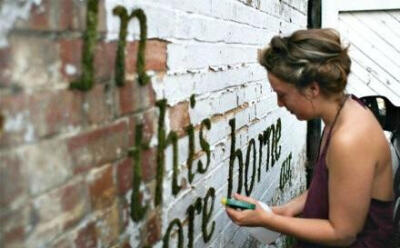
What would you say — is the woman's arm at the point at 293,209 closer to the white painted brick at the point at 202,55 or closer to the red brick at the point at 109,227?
the white painted brick at the point at 202,55

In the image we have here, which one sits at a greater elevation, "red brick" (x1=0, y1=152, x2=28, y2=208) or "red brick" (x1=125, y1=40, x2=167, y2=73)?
"red brick" (x1=125, y1=40, x2=167, y2=73)

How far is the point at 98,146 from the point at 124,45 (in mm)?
316

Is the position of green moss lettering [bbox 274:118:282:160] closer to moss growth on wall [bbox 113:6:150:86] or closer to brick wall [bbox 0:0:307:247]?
brick wall [bbox 0:0:307:247]

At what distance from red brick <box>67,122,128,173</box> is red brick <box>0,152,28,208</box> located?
194 millimetres

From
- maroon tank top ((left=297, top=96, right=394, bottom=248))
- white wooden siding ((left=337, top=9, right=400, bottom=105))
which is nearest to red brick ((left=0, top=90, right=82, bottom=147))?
maroon tank top ((left=297, top=96, right=394, bottom=248))

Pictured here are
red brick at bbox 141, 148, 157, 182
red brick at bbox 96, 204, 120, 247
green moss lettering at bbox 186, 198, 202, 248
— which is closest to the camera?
red brick at bbox 96, 204, 120, 247

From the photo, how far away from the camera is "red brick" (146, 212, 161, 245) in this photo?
73.9 inches

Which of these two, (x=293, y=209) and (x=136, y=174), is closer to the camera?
(x=136, y=174)

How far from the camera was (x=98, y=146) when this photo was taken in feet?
4.91

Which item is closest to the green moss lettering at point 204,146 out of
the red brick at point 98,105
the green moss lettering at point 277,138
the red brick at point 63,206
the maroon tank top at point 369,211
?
the maroon tank top at point 369,211

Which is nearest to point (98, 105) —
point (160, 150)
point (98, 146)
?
point (98, 146)

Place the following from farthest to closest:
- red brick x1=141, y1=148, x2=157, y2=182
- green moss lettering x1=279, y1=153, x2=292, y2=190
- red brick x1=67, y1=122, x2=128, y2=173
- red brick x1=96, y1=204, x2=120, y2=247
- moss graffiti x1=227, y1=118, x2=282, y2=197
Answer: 1. green moss lettering x1=279, y1=153, x2=292, y2=190
2. moss graffiti x1=227, y1=118, x2=282, y2=197
3. red brick x1=141, y1=148, x2=157, y2=182
4. red brick x1=96, y1=204, x2=120, y2=247
5. red brick x1=67, y1=122, x2=128, y2=173

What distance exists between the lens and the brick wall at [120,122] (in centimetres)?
118

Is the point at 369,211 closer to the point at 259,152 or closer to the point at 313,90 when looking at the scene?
the point at 313,90
